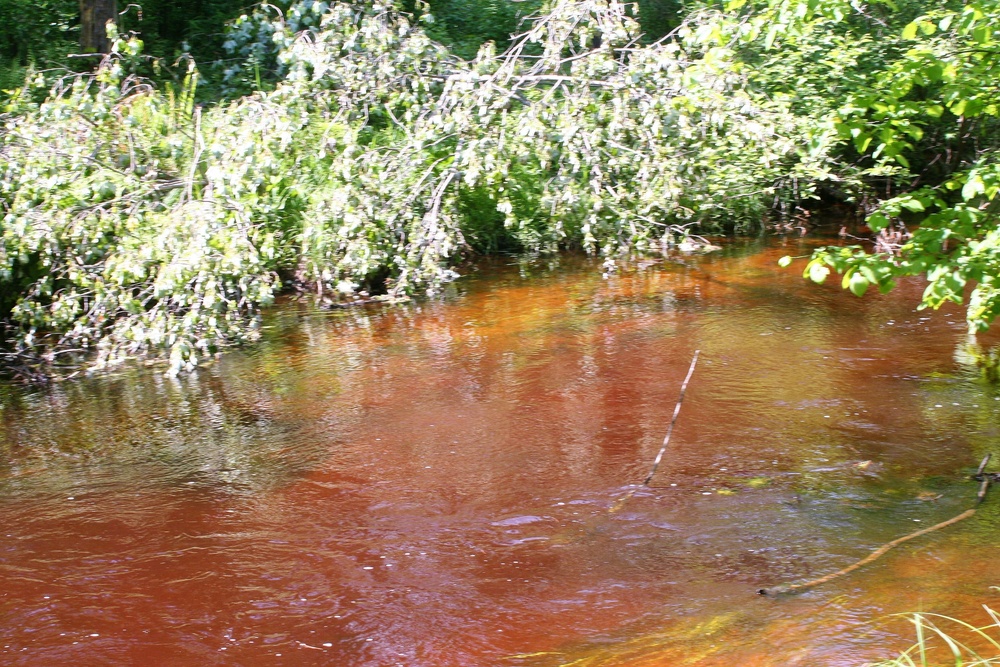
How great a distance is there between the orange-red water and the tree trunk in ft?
21.3

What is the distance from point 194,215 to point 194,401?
151 cm

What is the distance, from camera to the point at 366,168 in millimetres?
9289

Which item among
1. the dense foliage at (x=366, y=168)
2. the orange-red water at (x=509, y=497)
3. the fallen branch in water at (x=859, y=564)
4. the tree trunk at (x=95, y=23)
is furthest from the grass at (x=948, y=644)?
the tree trunk at (x=95, y=23)

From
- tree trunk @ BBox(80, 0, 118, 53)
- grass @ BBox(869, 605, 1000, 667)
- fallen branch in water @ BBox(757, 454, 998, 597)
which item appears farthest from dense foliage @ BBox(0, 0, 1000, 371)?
grass @ BBox(869, 605, 1000, 667)

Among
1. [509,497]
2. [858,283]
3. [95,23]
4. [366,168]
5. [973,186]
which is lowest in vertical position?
[509,497]

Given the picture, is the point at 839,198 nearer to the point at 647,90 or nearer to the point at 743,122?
the point at 743,122

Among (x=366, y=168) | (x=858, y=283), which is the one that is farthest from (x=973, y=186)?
(x=366, y=168)

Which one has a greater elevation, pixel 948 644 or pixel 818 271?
pixel 818 271

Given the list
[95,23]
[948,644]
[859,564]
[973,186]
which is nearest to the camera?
[948,644]

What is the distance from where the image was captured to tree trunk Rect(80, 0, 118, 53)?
12.4 meters

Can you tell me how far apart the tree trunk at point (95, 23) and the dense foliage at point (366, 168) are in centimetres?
205

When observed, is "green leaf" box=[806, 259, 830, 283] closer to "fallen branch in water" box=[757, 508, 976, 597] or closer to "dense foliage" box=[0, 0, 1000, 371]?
"fallen branch in water" box=[757, 508, 976, 597]

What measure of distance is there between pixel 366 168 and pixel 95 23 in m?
5.53

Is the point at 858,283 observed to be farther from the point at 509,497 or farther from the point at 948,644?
the point at 509,497
